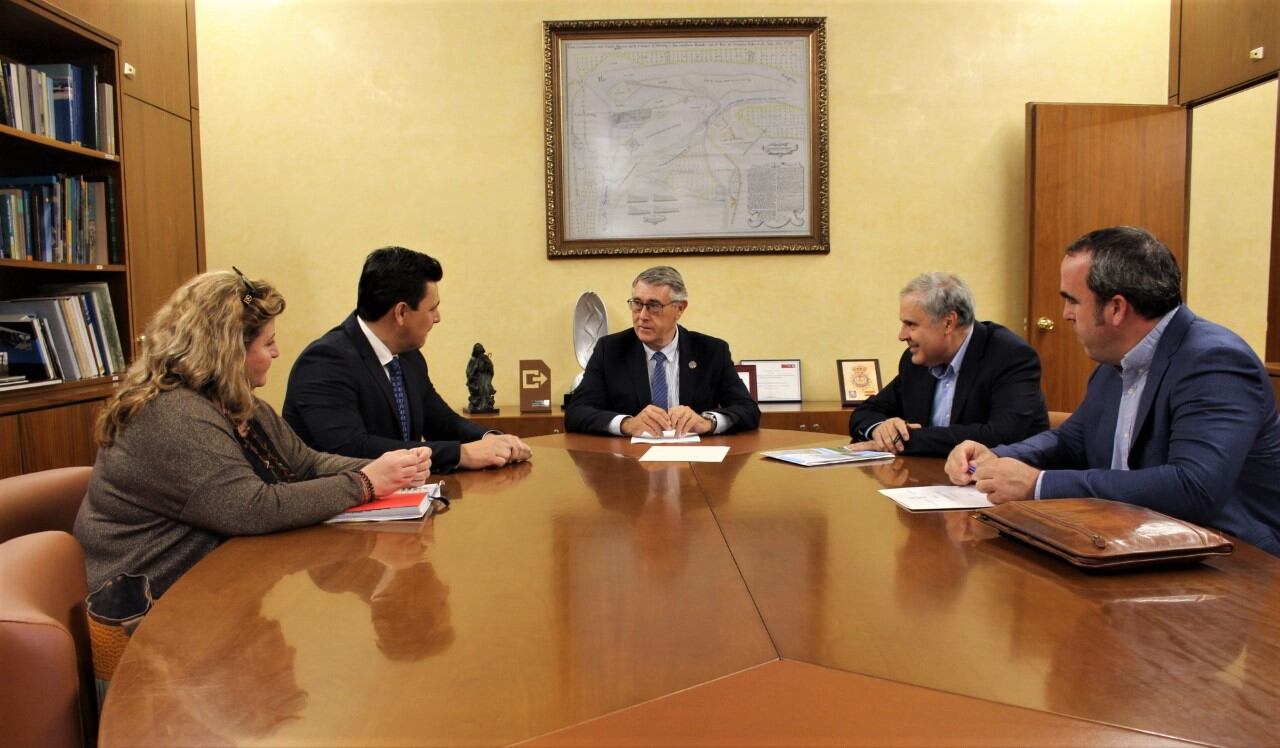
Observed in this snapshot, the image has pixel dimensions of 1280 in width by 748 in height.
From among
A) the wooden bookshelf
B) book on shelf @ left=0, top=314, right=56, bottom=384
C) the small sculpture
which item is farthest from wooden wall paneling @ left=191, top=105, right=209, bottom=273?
the small sculpture

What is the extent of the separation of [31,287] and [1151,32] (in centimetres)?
525

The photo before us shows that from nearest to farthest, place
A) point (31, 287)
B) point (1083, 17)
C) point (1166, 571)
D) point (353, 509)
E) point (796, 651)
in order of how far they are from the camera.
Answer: point (796, 651), point (1166, 571), point (353, 509), point (31, 287), point (1083, 17)

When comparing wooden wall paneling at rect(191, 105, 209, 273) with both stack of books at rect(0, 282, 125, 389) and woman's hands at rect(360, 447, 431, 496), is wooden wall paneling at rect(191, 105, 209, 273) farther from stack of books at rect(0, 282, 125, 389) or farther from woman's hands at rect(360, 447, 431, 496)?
woman's hands at rect(360, 447, 431, 496)

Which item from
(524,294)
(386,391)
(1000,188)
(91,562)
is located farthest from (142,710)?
(1000,188)

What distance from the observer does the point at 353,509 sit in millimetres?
1942

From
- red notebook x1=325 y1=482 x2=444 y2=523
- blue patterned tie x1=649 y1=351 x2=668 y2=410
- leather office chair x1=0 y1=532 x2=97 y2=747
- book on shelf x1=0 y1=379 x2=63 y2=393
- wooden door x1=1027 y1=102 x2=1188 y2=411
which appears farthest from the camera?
wooden door x1=1027 y1=102 x2=1188 y2=411

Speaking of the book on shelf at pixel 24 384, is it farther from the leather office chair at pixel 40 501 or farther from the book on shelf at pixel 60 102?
the leather office chair at pixel 40 501

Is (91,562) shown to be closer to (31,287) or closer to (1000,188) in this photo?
(31,287)

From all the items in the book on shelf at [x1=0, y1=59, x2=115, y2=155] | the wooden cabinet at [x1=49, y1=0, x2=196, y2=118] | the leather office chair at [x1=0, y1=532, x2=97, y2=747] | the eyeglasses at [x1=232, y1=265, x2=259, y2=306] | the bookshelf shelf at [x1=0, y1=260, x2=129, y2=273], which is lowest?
the leather office chair at [x1=0, y1=532, x2=97, y2=747]

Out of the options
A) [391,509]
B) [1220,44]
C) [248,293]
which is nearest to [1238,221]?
[1220,44]

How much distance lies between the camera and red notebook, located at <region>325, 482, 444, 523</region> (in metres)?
1.90

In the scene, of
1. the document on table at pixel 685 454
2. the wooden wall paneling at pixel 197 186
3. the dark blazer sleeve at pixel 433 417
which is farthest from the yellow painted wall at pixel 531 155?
the document on table at pixel 685 454

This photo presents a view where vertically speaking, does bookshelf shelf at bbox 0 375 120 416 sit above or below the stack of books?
below

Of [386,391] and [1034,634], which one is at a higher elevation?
[386,391]
